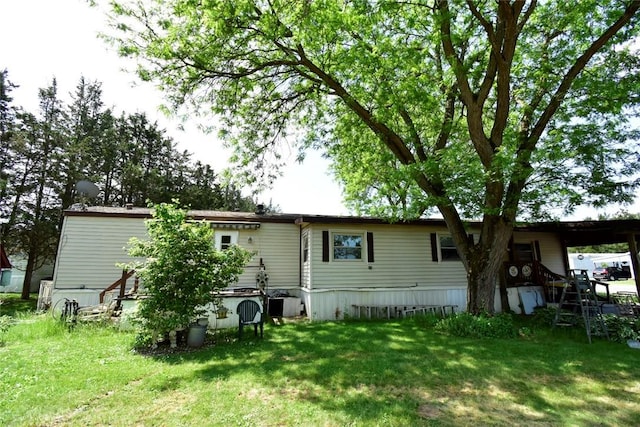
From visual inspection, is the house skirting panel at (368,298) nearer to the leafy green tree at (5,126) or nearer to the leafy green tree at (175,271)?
the leafy green tree at (175,271)

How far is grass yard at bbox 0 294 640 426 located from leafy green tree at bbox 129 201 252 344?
78 centimetres

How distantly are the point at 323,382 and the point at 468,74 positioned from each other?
834cm

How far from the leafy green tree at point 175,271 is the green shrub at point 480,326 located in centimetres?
559

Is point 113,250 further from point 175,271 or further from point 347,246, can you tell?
point 347,246

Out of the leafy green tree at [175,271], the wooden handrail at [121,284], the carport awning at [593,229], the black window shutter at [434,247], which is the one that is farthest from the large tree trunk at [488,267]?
the wooden handrail at [121,284]

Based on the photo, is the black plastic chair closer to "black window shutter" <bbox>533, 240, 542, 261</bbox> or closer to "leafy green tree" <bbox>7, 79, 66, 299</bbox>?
"black window shutter" <bbox>533, 240, 542, 261</bbox>

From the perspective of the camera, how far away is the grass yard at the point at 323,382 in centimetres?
358

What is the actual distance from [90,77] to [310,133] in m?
25.5

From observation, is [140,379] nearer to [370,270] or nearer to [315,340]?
[315,340]

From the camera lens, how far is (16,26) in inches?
262

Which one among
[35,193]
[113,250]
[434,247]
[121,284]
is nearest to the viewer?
[121,284]

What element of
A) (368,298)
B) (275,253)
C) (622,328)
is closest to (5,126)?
(275,253)

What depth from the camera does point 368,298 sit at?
1083cm

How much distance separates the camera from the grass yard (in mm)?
3578
